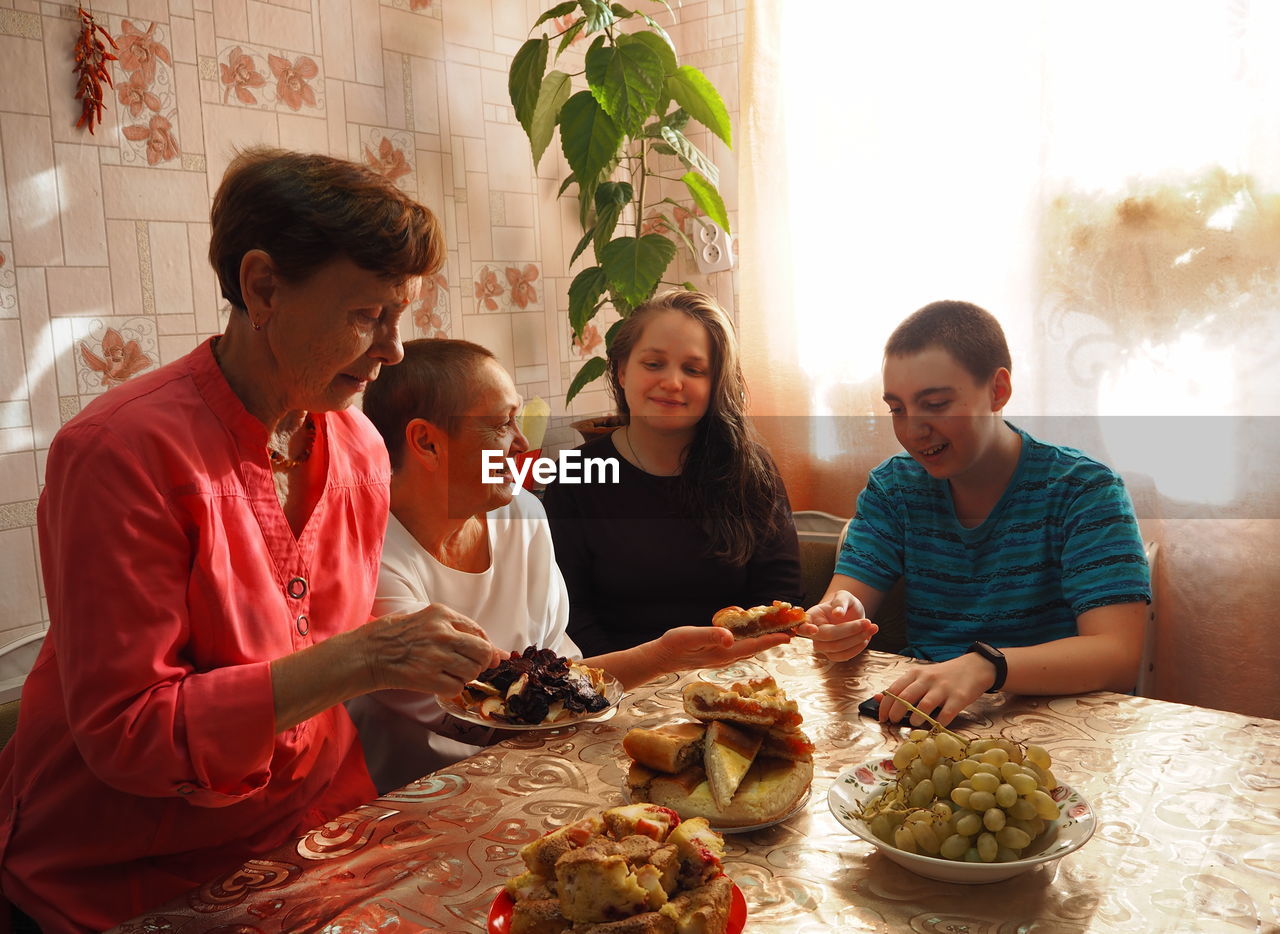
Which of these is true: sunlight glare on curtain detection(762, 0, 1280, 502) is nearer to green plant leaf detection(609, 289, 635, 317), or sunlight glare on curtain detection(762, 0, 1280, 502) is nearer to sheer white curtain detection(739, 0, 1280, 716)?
sheer white curtain detection(739, 0, 1280, 716)

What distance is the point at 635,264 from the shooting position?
303 cm

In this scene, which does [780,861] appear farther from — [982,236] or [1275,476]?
[982,236]

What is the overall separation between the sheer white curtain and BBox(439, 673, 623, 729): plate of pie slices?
1.82 m

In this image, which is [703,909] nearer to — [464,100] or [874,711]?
[874,711]

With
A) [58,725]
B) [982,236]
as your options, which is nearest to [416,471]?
[58,725]

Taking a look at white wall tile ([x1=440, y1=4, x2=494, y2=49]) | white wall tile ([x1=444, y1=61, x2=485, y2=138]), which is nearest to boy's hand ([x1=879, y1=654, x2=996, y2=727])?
white wall tile ([x1=444, y1=61, x2=485, y2=138])

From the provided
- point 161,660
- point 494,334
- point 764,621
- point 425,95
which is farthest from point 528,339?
point 161,660

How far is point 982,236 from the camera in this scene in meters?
2.84

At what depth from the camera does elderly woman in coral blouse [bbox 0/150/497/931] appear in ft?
3.53

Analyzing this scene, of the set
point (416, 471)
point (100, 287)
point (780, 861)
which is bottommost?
point (780, 861)

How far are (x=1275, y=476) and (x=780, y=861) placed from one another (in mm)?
2033

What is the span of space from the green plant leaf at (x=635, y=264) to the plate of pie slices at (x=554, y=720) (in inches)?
69.8

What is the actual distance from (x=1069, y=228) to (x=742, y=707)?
81.5 inches

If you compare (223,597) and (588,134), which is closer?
(223,597)
